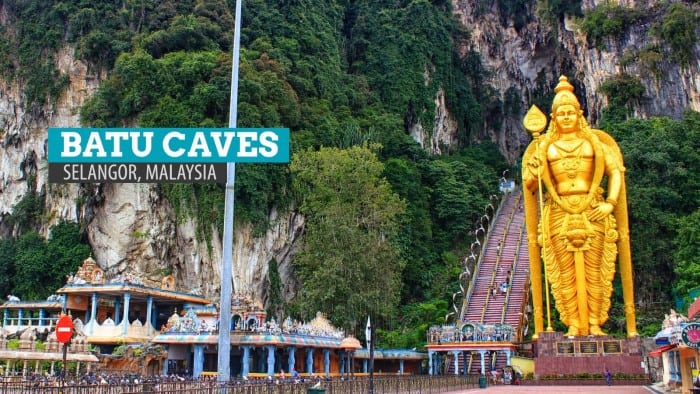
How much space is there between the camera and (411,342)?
104ft

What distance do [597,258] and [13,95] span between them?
1190 inches

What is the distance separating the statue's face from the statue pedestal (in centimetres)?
730

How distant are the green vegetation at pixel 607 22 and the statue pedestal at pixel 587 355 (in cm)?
2367

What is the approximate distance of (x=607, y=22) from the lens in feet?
142

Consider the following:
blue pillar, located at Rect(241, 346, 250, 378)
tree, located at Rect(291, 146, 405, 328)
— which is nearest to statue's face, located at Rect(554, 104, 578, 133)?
tree, located at Rect(291, 146, 405, 328)

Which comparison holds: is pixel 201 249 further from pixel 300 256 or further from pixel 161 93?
pixel 161 93

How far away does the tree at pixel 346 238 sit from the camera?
30141mm

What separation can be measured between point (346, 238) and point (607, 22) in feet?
74.6

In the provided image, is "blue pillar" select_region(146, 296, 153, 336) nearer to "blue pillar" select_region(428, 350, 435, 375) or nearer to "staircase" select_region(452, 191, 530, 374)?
"blue pillar" select_region(428, 350, 435, 375)

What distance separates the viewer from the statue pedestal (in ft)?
80.8

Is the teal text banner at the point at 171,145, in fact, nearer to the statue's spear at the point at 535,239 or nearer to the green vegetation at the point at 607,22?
the statue's spear at the point at 535,239

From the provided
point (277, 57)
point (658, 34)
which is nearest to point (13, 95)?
point (277, 57)

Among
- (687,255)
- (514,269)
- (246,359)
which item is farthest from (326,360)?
(687,255)

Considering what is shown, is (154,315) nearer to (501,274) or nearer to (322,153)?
(322,153)
